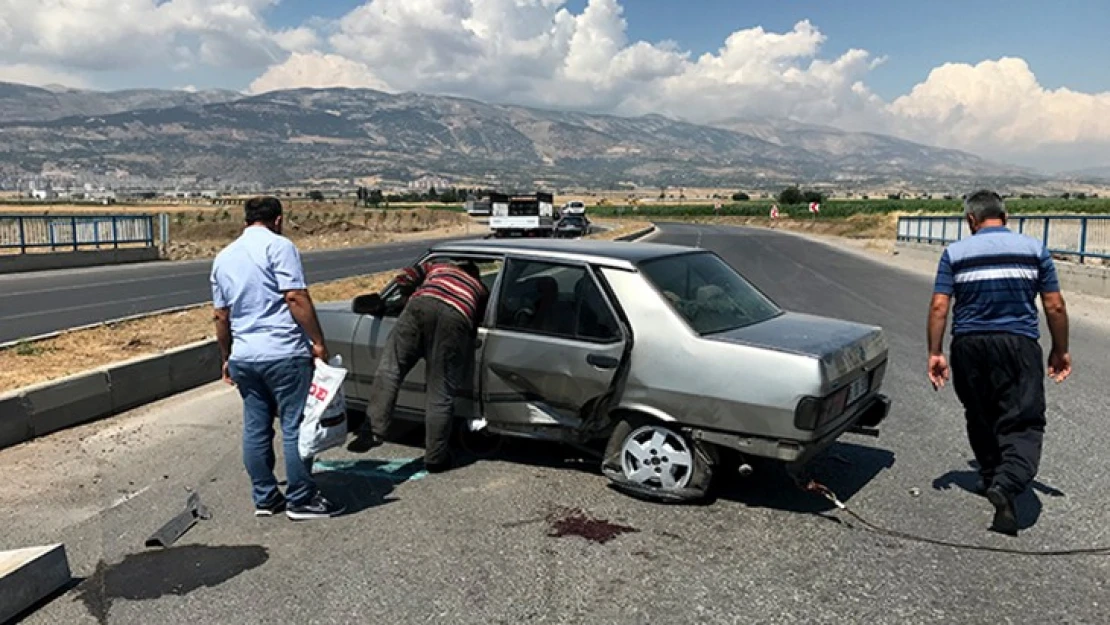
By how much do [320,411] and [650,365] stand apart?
6.20 feet

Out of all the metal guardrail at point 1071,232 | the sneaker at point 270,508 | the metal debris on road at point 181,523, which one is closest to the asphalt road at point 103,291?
the metal debris on road at point 181,523

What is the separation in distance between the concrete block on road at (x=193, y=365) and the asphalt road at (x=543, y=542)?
61.0 inches

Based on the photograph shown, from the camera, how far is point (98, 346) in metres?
10.3

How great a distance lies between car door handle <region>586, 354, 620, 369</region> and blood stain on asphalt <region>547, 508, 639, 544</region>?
2.85 ft

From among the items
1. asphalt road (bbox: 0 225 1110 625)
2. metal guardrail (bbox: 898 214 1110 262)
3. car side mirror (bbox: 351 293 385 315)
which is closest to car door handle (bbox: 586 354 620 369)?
asphalt road (bbox: 0 225 1110 625)

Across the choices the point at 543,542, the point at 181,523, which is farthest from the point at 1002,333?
the point at 181,523

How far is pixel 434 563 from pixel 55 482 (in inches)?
118

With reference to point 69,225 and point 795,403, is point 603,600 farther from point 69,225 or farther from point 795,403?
point 69,225

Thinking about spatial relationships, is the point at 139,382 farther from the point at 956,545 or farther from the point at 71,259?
the point at 71,259

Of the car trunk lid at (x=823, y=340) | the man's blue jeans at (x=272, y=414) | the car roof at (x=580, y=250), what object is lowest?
the man's blue jeans at (x=272, y=414)

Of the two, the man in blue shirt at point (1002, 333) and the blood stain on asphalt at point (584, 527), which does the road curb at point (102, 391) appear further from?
the man in blue shirt at point (1002, 333)

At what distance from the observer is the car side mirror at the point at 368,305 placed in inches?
239

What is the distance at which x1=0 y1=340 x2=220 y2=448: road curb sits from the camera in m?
6.51

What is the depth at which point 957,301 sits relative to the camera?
496cm
